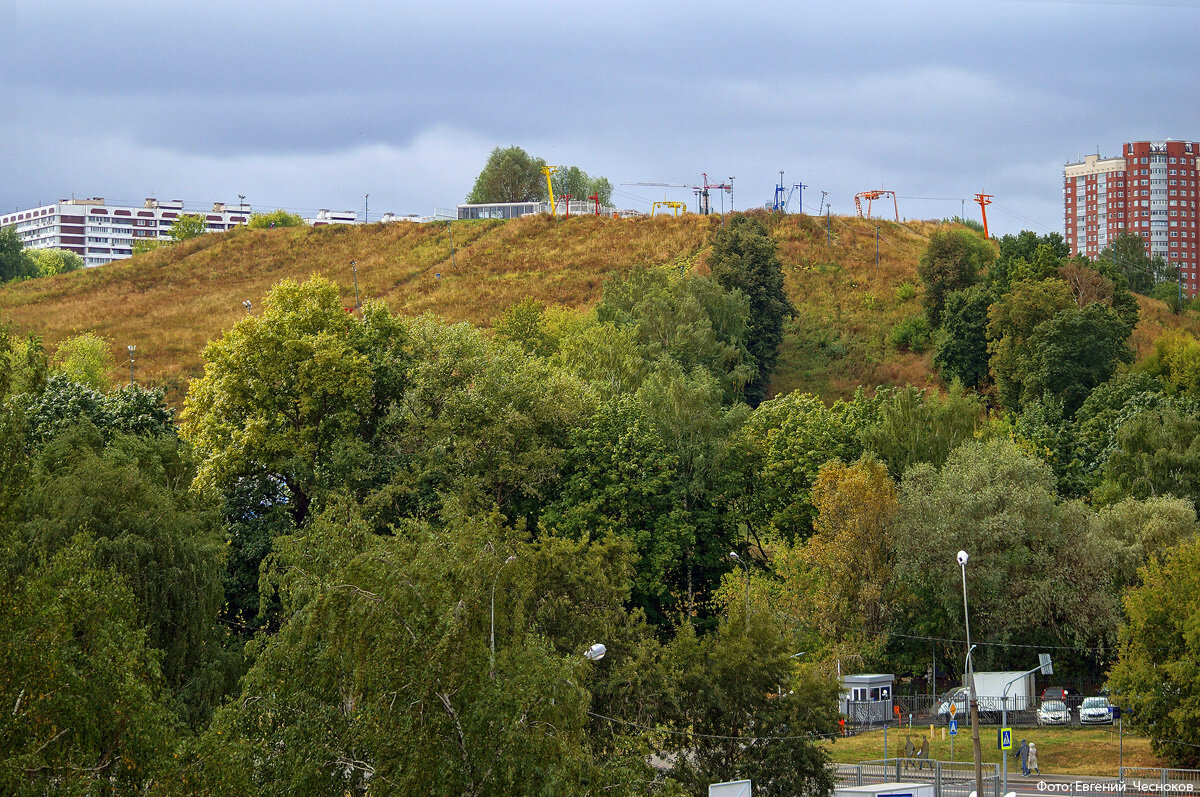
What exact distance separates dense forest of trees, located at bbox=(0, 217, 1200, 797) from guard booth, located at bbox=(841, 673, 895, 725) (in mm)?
1299

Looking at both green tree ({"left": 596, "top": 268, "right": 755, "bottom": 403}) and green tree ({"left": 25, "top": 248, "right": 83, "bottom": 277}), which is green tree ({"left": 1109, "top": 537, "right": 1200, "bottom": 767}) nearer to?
green tree ({"left": 596, "top": 268, "right": 755, "bottom": 403})

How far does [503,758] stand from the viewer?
15320mm

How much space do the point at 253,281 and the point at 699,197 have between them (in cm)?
5258

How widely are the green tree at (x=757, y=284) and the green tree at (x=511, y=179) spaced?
66878 mm

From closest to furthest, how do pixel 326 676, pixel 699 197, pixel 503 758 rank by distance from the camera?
pixel 503 758 → pixel 326 676 → pixel 699 197

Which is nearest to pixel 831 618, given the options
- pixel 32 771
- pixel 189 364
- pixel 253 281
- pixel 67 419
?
pixel 67 419

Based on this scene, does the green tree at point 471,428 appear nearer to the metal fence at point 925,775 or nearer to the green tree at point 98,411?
the green tree at point 98,411

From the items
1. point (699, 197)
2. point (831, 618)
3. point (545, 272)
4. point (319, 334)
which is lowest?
point (831, 618)

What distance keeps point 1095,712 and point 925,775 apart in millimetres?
12187

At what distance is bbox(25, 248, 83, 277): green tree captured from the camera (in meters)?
166

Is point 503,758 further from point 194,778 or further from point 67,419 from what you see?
point 67,419

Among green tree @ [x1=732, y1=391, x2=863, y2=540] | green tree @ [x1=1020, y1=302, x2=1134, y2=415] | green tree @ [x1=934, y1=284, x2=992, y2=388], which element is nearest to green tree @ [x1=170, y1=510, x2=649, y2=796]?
green tree @ [x1=732, y1=391, x2=863, y2=540]

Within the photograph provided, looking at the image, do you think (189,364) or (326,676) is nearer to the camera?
(326,676)

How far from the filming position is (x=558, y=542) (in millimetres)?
31406
